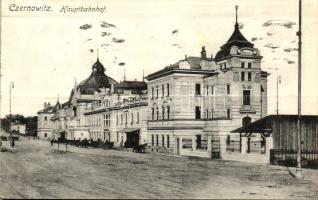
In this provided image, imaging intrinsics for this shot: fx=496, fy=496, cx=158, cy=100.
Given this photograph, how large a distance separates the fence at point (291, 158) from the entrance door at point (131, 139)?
18.0m

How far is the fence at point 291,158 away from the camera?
20.6 metres

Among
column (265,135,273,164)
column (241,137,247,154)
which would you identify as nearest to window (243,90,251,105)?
column (241,137,247,154)

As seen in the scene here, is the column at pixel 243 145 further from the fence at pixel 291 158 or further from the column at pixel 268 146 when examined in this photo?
the fence at pixel 291 158

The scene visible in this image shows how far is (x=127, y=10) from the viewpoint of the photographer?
16453 millimetres

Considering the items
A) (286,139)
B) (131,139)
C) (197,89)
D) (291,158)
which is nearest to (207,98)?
(197,89)

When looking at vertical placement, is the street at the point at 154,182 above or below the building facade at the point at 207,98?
below

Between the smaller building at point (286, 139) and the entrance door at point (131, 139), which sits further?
the entrance door at point (131, 139)

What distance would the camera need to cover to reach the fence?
2057cm

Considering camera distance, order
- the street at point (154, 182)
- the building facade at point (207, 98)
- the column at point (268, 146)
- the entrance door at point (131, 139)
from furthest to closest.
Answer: the entrance door at point (131, 139) < the building facade at point (207, 98) < the column at point (268, 146) < the street at point (154, 182)

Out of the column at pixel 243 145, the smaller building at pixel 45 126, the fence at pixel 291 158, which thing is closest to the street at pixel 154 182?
the fence at pixel 291 158

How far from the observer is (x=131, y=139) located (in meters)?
39.8

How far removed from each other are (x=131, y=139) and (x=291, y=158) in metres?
19.8

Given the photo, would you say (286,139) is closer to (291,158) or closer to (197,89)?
(291,158)

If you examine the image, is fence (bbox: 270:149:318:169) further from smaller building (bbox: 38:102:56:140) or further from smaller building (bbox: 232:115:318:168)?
smaller building (bbox: 38:102:56:140)
